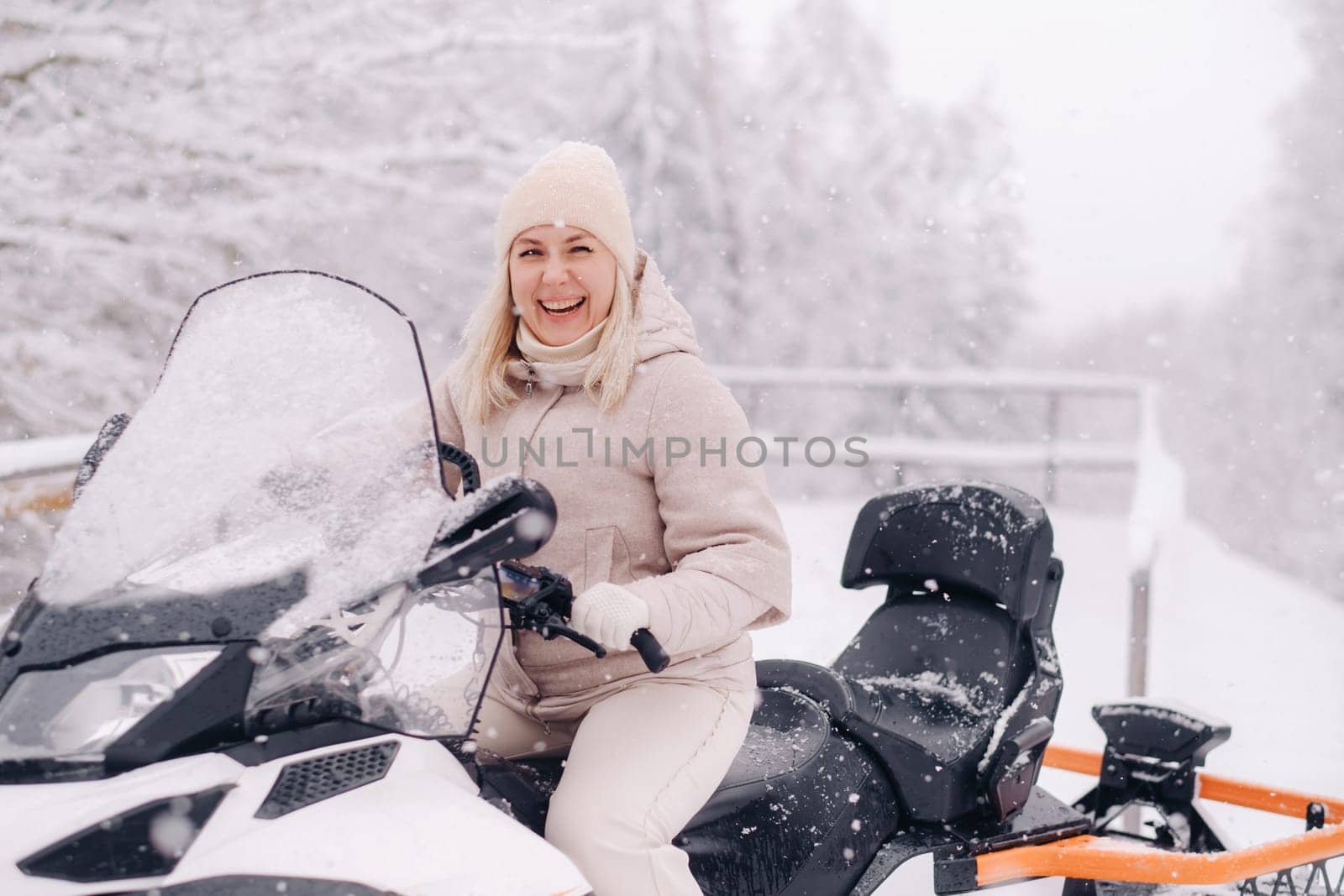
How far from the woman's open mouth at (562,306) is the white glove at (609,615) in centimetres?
57

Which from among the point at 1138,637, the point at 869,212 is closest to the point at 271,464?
the point at 1138,637

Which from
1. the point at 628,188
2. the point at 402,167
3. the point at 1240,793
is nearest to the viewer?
the point at 1240,793

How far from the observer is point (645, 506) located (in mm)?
1873

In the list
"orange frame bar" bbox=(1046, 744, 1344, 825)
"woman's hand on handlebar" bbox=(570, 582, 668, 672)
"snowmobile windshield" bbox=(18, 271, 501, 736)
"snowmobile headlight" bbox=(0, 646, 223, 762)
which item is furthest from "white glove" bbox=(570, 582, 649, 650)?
"orange frame bar" bbox=(1046, 744, 1344, 825)

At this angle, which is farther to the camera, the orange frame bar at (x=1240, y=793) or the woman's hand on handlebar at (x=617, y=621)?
the orange frame bar at (x=1240, y=793)

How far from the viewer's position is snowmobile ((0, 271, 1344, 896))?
1238 mm

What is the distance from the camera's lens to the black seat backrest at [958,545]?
2256mm

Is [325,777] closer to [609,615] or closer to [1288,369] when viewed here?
[609,615]

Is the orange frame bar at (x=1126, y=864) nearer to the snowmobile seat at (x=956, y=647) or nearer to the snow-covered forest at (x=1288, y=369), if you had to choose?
the snowmobile seat at (x=956, y=647)

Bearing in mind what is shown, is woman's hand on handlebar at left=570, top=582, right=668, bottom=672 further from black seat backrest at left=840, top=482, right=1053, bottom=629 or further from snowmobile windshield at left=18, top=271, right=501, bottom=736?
black seat backrest at left=840, top=482, right=1053, bottom=629

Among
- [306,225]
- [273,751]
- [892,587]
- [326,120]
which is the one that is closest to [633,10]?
[326,120]

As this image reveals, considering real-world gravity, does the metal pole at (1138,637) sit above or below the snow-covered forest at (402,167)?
below

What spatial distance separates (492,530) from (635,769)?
1.66ft

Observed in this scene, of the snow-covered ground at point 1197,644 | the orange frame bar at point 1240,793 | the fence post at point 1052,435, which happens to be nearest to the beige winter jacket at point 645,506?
the orange frame bar at point 1240,793
